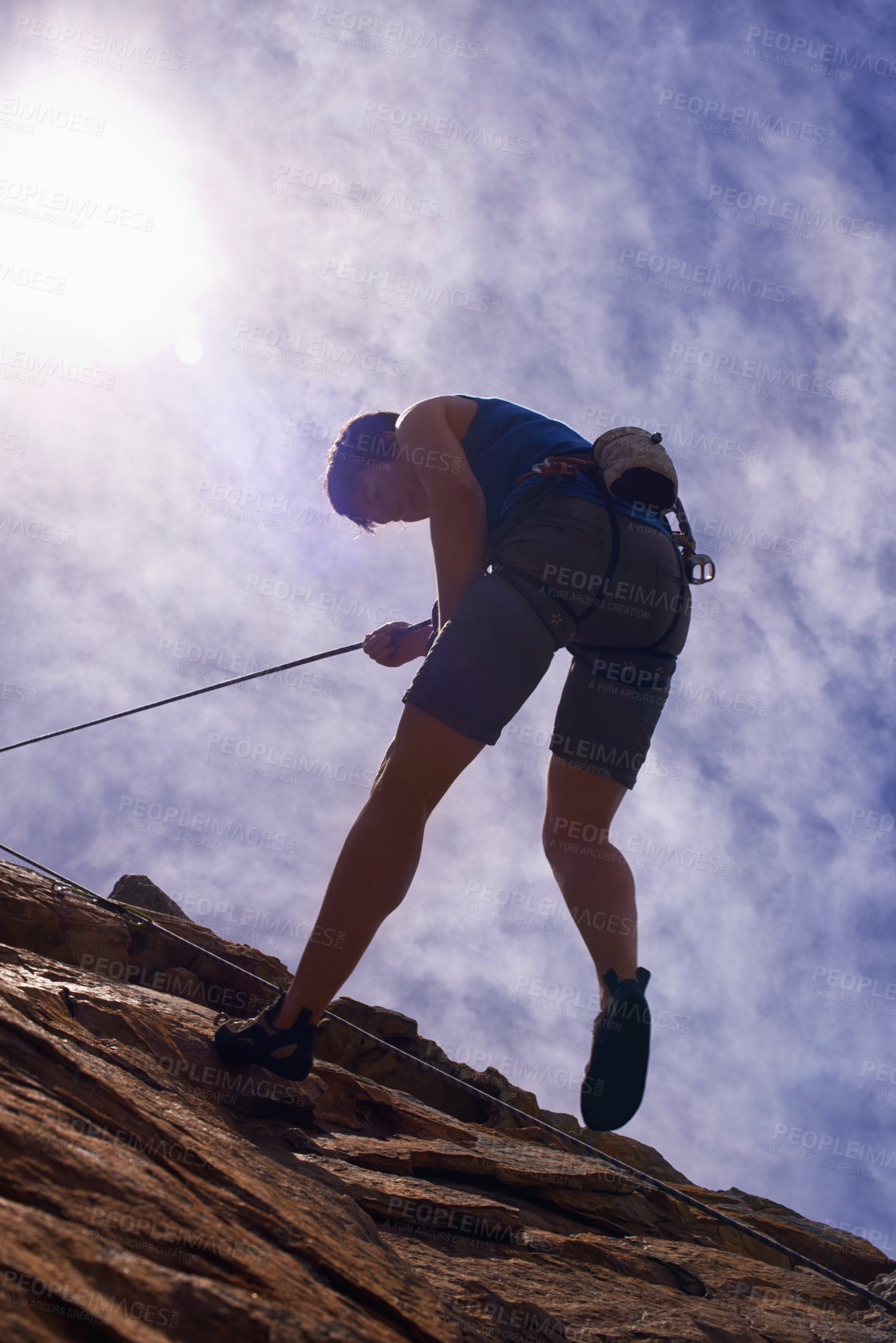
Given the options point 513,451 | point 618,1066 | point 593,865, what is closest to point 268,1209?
point 618,1066

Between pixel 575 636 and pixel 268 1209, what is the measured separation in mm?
1945

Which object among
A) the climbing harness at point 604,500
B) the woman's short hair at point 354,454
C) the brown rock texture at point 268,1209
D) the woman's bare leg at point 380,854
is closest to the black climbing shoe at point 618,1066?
the brown rock texture at point 268,1209

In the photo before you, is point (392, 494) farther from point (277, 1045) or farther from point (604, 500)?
point (277, 1045)

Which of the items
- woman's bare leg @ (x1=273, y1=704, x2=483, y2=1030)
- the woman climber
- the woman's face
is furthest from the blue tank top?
woman's bare leg @ (x1=273, y1=704, x2=483, y2=1030)

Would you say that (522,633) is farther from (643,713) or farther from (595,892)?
(595,892)

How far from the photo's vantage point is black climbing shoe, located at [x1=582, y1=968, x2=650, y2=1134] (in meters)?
2.42

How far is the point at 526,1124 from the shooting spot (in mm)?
6129

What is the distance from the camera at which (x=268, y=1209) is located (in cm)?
161

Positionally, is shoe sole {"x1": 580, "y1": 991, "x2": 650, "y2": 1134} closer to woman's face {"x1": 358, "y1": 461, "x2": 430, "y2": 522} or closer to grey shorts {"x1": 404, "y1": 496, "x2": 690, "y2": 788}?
grey shorts {"x1": 404, "y1": 496, "x2": 690, "y2": 788}

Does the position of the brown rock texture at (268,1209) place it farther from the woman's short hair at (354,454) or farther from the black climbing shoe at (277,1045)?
the woman's short hair at (354,454)

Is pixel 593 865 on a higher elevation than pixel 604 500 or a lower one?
lower

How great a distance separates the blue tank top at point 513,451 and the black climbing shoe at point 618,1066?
64.8 inches

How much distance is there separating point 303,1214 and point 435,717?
1249mm

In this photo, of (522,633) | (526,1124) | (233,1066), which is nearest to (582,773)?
(522,633)
